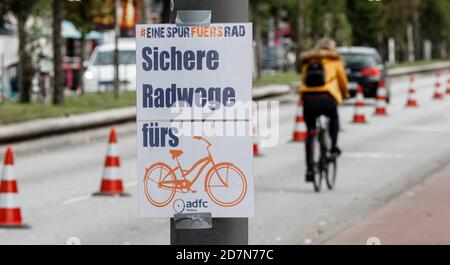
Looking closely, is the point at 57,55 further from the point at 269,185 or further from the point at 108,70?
the point at 269,185

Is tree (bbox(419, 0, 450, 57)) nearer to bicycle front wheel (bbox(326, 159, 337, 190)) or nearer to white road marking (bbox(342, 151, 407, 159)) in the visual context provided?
white road marking (bbox(342, 151, 407, 159))

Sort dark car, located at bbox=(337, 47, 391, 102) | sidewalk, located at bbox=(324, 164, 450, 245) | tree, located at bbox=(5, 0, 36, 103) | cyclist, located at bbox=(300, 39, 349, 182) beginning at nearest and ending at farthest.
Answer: sidewalk, located at bbox=(324, 164, 450, 245) < cyclist, located at bbox=(300, 39, 349, 182) < tree, located at bbox=(5, 0, 36, 103) < dark car, located at bbox=(337, 47, 391, 102)

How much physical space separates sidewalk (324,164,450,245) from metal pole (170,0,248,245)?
198 inches

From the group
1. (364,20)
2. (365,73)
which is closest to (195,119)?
(365,73)

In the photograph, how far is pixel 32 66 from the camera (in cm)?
3294

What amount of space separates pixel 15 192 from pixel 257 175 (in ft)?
19.5

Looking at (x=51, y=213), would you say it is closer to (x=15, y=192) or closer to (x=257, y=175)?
(x=15, y=192)

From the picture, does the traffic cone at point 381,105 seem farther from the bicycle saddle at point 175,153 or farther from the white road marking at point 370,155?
the bicycle saddle at point 175,153

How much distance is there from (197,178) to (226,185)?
12 centimetres

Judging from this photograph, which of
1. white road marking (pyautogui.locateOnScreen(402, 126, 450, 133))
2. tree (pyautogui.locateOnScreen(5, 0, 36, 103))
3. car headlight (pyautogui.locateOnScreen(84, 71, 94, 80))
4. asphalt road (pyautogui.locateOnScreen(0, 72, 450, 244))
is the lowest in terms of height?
white road marking (pyautogui.locateOnScreen(402, 126, 450, 133))

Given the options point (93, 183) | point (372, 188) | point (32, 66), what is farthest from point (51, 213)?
point (32, 66)

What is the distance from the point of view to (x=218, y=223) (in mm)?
5320

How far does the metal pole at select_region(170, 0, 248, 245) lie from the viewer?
5.21 metres

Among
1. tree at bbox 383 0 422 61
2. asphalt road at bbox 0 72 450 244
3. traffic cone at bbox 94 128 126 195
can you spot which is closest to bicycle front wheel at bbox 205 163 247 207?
asphalt road at bbox 0 72 450 244
